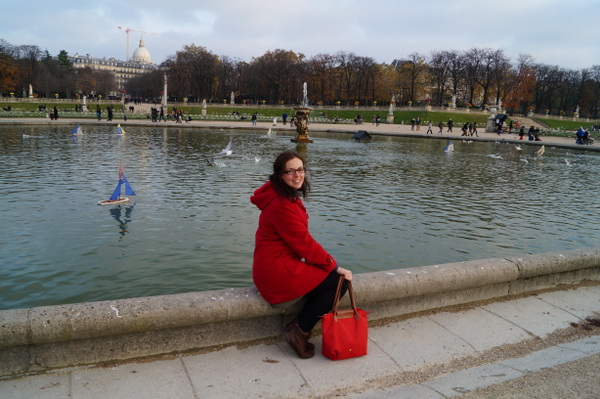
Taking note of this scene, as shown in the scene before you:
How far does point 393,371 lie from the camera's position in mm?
3939

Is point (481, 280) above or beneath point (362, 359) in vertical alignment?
above

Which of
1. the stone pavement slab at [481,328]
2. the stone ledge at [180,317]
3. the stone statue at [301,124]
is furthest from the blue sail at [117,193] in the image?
the stone statue at [301,124]

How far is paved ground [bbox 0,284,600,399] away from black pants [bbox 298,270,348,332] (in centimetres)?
30

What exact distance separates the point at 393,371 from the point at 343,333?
1.65ft

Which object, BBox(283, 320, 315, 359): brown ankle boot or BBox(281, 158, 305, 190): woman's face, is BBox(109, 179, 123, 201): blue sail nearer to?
BBox(281, 158, 305, 190): woman's face

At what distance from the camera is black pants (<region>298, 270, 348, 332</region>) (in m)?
4.12

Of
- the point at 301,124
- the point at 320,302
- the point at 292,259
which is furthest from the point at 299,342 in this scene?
the point at 301,124

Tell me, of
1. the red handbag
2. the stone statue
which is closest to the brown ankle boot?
the red handbag

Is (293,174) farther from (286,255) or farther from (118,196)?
(118,196)

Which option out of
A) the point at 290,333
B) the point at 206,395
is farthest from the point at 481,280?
the point at 206,395

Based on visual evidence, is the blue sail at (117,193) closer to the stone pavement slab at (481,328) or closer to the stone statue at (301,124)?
the stone pavement slab at (481,328)

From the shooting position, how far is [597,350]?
4.40m

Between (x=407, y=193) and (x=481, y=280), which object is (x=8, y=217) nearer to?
(x=481, y=280)

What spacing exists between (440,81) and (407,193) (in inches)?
3386
